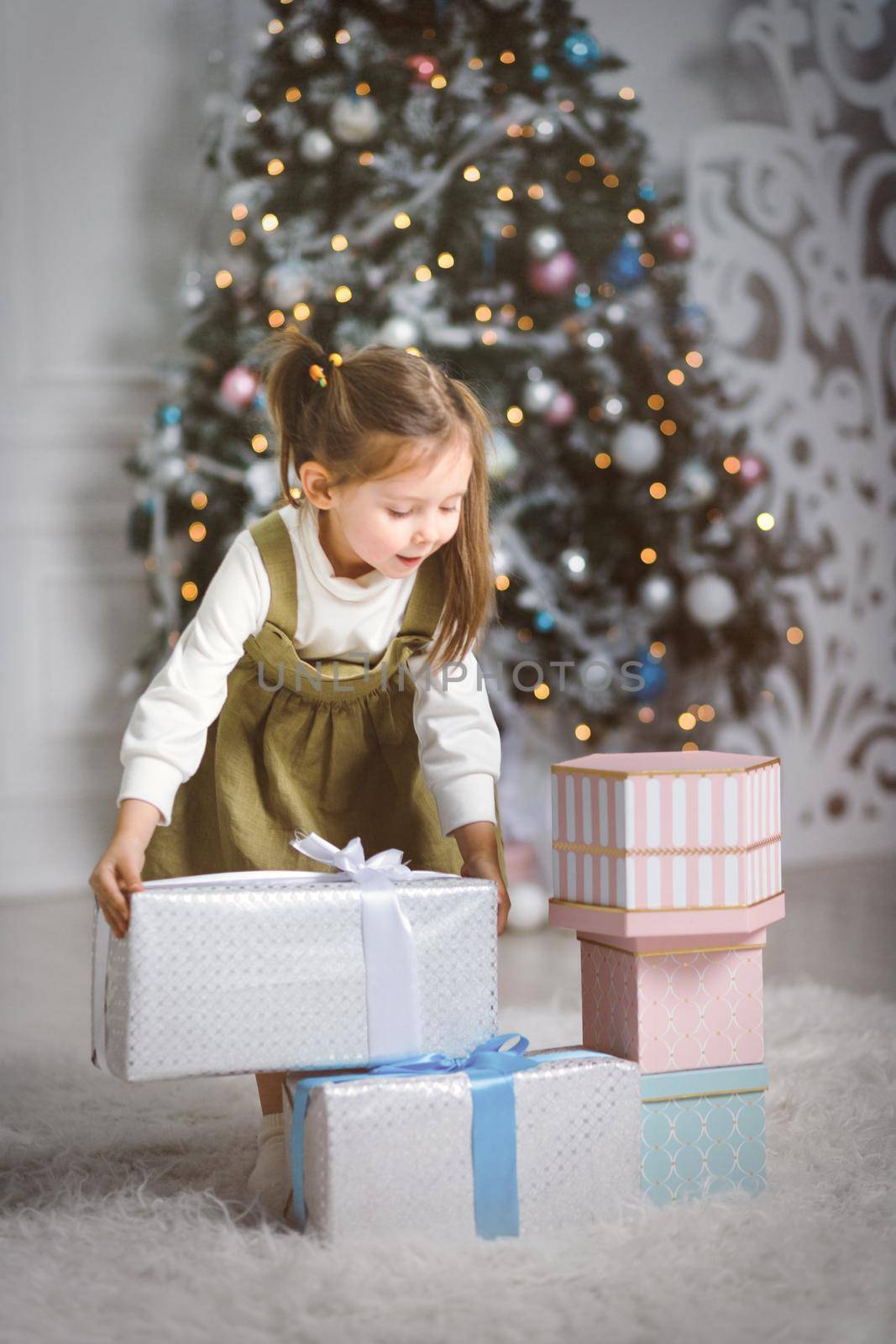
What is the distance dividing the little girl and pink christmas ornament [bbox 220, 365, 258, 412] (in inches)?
50.8

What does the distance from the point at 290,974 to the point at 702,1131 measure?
1.50 feet

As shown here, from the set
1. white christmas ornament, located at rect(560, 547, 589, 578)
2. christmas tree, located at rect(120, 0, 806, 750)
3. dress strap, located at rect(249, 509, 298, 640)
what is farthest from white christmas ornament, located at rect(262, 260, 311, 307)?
dress strap, located at rect(249, 509, 298, 640)

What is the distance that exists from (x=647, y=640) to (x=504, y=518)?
0.50 metres

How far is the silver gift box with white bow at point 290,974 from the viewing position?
138cm

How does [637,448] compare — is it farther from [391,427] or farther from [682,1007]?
[682,1007]

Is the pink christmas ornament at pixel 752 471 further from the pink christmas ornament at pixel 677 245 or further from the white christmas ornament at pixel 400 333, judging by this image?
the white christmas ornament at pixel 400 333

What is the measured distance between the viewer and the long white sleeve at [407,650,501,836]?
1653mm

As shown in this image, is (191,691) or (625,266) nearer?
(191,691)

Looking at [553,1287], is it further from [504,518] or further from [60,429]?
[60,429]

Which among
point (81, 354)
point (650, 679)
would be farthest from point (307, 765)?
point (81, 354)

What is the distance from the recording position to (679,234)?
10.6ft

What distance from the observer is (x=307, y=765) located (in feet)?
5.71

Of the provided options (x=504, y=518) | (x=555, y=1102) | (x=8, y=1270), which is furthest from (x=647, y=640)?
(x=8, y=1270)

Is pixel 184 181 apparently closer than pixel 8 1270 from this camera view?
No
